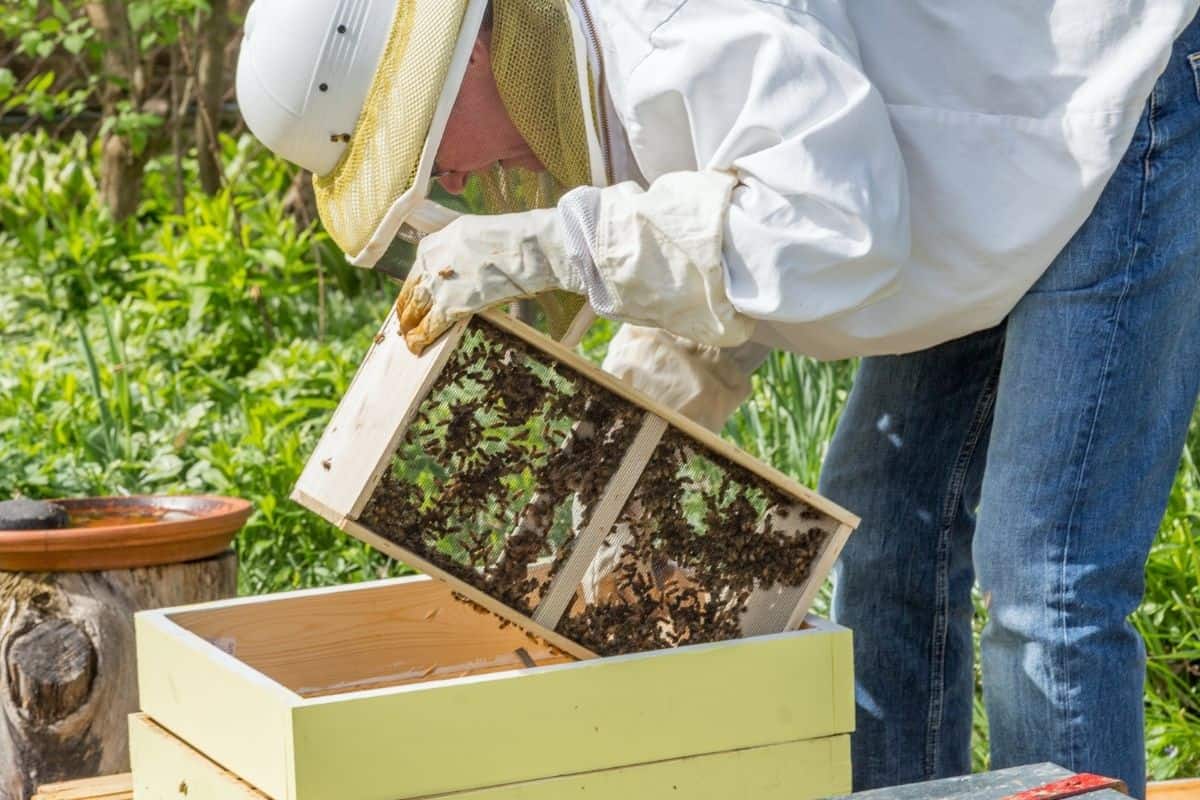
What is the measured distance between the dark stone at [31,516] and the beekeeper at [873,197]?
2.83ft

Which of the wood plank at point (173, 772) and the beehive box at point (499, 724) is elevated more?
the beehive box at point (499, 724)

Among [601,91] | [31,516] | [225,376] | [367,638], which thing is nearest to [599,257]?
[601,91]

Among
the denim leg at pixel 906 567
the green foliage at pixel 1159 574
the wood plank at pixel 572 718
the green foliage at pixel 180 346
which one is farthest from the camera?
the green foliage at pixel 180 346

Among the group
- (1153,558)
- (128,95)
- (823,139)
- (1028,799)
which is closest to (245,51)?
(823,139)

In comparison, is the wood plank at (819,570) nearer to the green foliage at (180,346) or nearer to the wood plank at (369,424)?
the wood plank at (369,424)

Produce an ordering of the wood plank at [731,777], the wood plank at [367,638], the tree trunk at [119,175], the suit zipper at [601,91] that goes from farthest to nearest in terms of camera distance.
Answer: the tree trunk at [119,175], the wood plank at [367,638], the suit zipper at [601,91], the wood plank at [731,777]

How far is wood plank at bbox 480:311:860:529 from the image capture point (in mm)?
1601

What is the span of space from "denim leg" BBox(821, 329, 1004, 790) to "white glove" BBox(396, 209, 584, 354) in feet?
2.05

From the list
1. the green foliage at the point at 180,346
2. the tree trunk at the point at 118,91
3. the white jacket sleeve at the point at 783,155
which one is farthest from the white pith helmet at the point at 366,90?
the tree trunk at the point at 118,91

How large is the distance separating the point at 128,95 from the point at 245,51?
4.38 meters

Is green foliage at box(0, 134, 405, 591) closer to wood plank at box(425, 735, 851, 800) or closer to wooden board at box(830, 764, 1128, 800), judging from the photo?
wood plank at box(425, 735, 851, 800)

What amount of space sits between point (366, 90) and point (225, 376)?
9.09 ft

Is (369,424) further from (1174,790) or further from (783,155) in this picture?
(1174,790)

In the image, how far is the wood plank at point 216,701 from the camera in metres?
1.50
